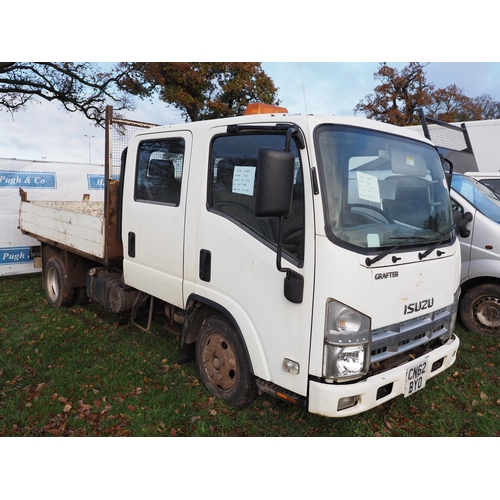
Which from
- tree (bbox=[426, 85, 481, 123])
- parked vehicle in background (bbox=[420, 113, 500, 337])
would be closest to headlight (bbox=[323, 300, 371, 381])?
parked vehicle in background (bbox=[420, 113, 500, 337])

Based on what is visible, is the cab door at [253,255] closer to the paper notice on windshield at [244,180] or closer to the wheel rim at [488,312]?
the paper notice on windshield at [244,180]

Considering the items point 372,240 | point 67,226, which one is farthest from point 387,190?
point 67,226

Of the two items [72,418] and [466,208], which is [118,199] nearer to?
[72,418]

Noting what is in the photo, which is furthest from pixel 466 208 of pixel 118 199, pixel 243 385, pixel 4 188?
pixel 4 188

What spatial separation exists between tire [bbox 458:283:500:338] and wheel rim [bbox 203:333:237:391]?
3580 mm

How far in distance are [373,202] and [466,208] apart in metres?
3.27

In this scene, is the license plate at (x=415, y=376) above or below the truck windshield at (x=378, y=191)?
below

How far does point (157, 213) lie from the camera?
3.86 meters

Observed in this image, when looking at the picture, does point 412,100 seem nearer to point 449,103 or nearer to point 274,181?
point 449,103

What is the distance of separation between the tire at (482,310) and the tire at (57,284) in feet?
18.6

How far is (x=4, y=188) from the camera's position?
26.8 ft

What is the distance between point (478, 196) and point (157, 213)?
4.37 m

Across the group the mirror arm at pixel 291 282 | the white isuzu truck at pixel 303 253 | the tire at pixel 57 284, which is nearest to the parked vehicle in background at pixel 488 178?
the white isuzu truck at pixel 303 253

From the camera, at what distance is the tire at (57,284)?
593cm
